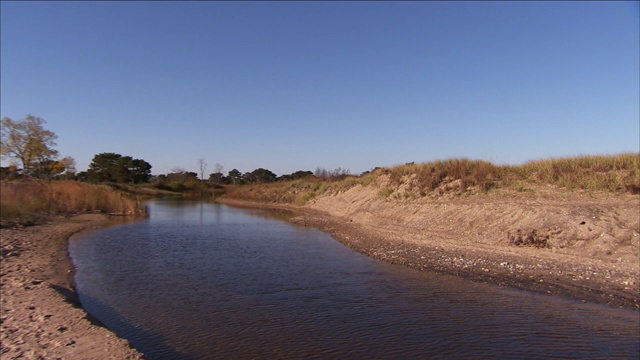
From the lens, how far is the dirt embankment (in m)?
6.68

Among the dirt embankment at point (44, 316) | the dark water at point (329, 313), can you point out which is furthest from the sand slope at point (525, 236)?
the dirt embankment at point (44, 316)

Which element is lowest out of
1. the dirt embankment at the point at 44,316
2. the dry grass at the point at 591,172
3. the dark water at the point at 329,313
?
the dark water at the point at 329,313

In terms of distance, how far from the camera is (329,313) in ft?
31.5

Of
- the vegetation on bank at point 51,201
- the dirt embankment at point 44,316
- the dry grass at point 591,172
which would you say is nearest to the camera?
the dirt embankment at point 44,316

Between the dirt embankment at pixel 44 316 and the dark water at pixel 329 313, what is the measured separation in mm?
570

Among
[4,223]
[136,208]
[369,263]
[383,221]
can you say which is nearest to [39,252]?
[4,223]

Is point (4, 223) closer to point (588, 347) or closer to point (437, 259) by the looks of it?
point (437, 259)

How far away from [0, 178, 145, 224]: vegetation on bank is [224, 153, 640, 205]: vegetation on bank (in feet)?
66.9

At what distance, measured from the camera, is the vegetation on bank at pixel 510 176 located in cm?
1762

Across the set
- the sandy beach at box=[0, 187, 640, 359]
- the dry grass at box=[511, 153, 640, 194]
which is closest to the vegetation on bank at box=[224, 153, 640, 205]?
the dry grass at box=[511, 153, 640, 194]

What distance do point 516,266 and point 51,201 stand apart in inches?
1127

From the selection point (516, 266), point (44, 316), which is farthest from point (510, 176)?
point (44, 316)

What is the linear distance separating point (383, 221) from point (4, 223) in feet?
61.4

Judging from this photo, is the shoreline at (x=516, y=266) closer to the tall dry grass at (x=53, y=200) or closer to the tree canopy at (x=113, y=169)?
the tall dry grass at (x=53, y=200)
